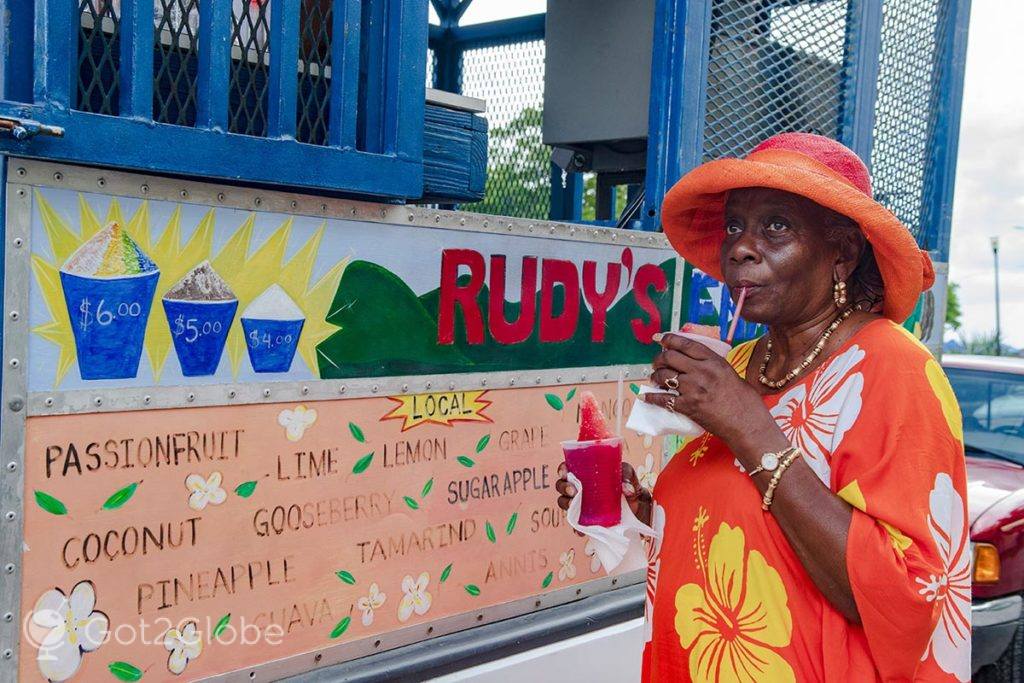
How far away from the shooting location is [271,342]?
1947 millimetres

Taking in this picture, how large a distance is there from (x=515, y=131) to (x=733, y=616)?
249 cm

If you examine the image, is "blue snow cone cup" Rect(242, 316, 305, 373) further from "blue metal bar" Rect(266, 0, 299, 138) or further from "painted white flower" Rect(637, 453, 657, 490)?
"painted white flower" Rect(637, 453, 657, 490)

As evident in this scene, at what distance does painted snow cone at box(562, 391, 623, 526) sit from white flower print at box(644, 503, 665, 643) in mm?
78

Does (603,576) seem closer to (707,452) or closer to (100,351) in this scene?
(707,452)

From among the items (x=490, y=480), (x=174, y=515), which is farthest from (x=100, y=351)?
(x=490, y=480)

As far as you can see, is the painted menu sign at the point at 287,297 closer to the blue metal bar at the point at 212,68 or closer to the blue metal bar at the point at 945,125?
the blue metal bar at the point at 212,68

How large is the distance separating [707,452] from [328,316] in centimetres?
83

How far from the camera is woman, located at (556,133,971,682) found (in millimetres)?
1483

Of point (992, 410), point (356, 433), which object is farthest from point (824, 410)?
point (992, 410)

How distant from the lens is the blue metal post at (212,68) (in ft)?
5.99

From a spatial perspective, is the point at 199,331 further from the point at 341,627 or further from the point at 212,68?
the point at 341,627

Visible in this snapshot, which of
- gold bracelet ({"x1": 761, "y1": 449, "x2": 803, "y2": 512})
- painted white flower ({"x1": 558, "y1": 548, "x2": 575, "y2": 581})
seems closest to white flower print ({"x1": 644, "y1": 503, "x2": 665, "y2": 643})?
gold bracelet ({"x1": 761, "y1": 449, "x2": 803, "y2": 512})

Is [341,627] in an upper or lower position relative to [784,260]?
lower

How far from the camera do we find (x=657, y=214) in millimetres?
2977
